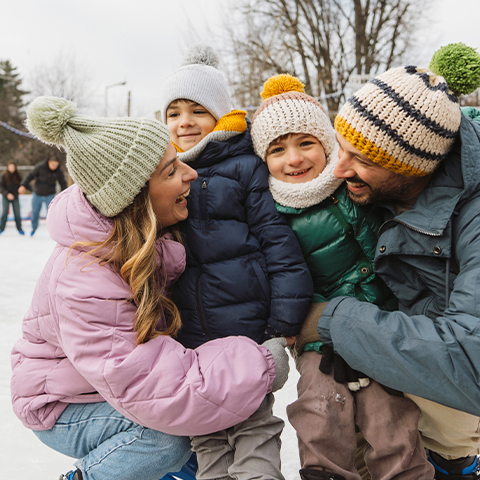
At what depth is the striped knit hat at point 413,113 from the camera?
4.19ft

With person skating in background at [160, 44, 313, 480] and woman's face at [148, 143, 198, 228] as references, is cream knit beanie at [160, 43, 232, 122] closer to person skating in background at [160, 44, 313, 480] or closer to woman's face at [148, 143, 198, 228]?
person skating in background at [160, 44, 313, 480]

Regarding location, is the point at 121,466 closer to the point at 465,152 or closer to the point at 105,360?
the point at 105,360

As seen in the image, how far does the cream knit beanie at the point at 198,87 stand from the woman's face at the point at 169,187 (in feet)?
1.98

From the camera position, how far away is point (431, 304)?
139cm

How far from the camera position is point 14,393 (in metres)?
1.49

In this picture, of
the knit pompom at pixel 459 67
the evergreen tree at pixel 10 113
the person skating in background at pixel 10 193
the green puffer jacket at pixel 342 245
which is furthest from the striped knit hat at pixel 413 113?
the evergreen tree at pixel 10 113

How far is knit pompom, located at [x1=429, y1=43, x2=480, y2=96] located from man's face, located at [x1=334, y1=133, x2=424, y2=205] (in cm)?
31

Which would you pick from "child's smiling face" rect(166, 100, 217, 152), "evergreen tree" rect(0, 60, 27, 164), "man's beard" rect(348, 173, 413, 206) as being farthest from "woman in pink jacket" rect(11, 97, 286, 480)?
"evergreen tree" rect(0, 60, 27, 164)

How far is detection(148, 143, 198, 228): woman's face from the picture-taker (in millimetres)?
1431

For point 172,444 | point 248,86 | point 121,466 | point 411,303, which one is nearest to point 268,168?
point 411,303

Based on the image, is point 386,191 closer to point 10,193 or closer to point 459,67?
point 459,67

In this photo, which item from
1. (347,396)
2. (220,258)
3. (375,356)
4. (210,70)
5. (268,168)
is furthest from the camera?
(210,70)

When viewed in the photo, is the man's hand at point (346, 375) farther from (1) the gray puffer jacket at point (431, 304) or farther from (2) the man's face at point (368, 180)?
(2) the man's face at point (368, 180)

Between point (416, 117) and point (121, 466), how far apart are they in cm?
145
